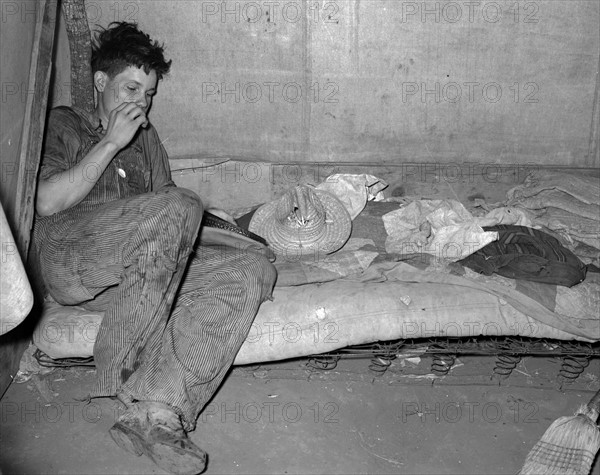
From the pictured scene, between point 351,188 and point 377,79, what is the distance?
0.69 metres

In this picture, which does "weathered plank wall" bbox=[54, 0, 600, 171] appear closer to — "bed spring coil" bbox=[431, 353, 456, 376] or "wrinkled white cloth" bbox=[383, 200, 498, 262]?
"wrinkled white cloth" bbox=[383, 200, 498, 262]

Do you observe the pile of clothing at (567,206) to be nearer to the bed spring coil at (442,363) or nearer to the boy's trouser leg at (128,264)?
the bed spring coil at (442,363)

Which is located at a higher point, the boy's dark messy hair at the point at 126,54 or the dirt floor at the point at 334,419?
the boy's dark messy hair at the point at 126,54

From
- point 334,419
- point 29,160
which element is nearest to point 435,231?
point 334,419

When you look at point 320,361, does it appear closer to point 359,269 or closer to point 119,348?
point 359,269

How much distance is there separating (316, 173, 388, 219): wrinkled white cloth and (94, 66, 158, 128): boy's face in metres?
1.14

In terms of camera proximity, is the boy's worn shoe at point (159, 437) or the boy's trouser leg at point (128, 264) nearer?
the boy's worn shoe at point (159, 437)

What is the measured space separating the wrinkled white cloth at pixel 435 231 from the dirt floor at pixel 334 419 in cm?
58

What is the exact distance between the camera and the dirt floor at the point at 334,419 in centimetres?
262

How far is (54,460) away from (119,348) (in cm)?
58

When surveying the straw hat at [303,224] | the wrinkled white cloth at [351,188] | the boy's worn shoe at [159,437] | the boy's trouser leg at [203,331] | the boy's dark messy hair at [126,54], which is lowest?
the boy's worn shoe at [159,437]

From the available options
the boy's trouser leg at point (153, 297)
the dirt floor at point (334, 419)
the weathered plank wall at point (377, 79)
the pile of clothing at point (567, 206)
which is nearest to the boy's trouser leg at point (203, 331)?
the boy's trouser leg at point (153, 297)

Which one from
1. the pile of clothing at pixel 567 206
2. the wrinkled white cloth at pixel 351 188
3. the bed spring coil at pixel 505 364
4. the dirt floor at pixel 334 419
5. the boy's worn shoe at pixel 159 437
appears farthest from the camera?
the wrinkled white cloth at pixel 351 188

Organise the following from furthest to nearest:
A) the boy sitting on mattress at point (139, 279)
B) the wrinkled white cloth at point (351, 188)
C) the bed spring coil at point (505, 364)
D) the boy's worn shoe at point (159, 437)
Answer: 1. the wrinkled white cloth at point (351, 188)
2. the bed spring coil at point (505, 364)
3. the boy sitting on mattress at point (139, 279)
4. the boy's worn shoe at point (159, 437)
